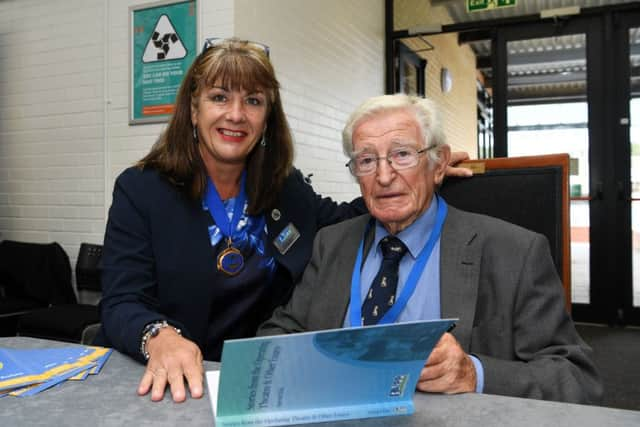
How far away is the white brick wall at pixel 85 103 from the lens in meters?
3.66

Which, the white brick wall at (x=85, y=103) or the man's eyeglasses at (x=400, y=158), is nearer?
the man's eyeglasses at (x=400, y=158)

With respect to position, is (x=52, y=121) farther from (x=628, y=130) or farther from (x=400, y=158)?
(x=628, y=130)

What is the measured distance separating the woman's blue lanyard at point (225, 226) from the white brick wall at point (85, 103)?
77.5 inches

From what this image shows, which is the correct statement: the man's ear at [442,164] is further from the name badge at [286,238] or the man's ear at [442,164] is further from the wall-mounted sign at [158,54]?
the wall-mounted sign at [158,54]

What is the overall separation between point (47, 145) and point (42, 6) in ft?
3.34

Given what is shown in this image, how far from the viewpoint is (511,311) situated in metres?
1.28

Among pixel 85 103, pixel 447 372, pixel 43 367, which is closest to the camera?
pixel 447 372

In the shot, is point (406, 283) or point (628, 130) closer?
point (406, 283)

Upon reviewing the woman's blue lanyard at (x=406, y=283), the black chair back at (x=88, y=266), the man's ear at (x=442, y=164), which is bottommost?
the black chair back at (x=88, y=266)

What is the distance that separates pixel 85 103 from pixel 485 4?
3.63 m

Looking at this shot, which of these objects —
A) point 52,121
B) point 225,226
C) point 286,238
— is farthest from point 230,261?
point 52,121

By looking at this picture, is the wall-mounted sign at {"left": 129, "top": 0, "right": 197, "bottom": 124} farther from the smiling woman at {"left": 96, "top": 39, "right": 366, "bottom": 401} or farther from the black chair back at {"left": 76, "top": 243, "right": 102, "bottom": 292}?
the smiling woman at {"left": 96, "top": 39, "right": 366, "bottom": 401}

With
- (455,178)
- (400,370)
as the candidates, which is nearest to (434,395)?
(400,370)

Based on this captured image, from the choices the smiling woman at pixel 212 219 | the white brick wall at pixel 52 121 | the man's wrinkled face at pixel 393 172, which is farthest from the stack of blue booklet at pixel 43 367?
the white brick wall at pixel 52 121
